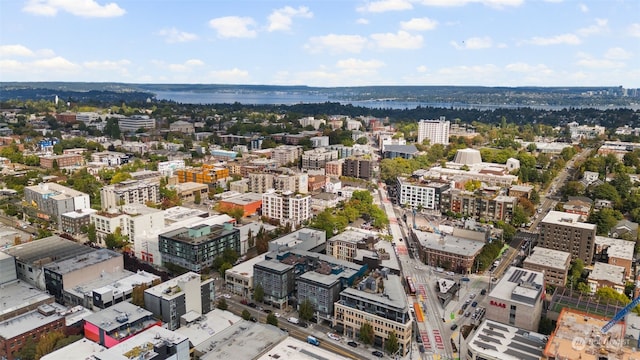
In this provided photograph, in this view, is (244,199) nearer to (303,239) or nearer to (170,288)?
(303,239)

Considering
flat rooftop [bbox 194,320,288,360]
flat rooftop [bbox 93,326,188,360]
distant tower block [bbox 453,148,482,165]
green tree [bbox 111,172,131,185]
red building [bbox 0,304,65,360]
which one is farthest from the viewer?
distant tower block [bbox 453,148,482,165]

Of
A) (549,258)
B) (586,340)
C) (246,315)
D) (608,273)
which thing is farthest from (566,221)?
(246,315)

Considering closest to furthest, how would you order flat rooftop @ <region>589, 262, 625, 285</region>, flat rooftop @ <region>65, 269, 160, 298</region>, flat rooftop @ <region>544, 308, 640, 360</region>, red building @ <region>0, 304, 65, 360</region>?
flat rooftop @ <region>544, 308, 640, 360</region> < red building @ <region>0, 304, 65, 360</region> < flat rooftop @ <region>65, 269, 160, 298</region> < flat rooftop @ <region>589, 262, 625, 285</region>

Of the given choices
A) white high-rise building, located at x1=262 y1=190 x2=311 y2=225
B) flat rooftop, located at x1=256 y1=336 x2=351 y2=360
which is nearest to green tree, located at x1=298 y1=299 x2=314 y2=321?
flat rooftop, located at x1=256 y1=336 x2=351 y2=360

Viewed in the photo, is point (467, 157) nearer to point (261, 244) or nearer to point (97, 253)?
point (261, 244)

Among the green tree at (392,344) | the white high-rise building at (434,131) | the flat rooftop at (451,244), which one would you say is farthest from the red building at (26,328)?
the white high-rise building at (434,131)

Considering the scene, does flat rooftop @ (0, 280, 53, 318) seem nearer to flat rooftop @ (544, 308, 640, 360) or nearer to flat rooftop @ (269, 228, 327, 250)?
flat rooftop @ (269, 228, 327, 250)

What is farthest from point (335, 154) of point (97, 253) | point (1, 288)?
point (1, 288)
